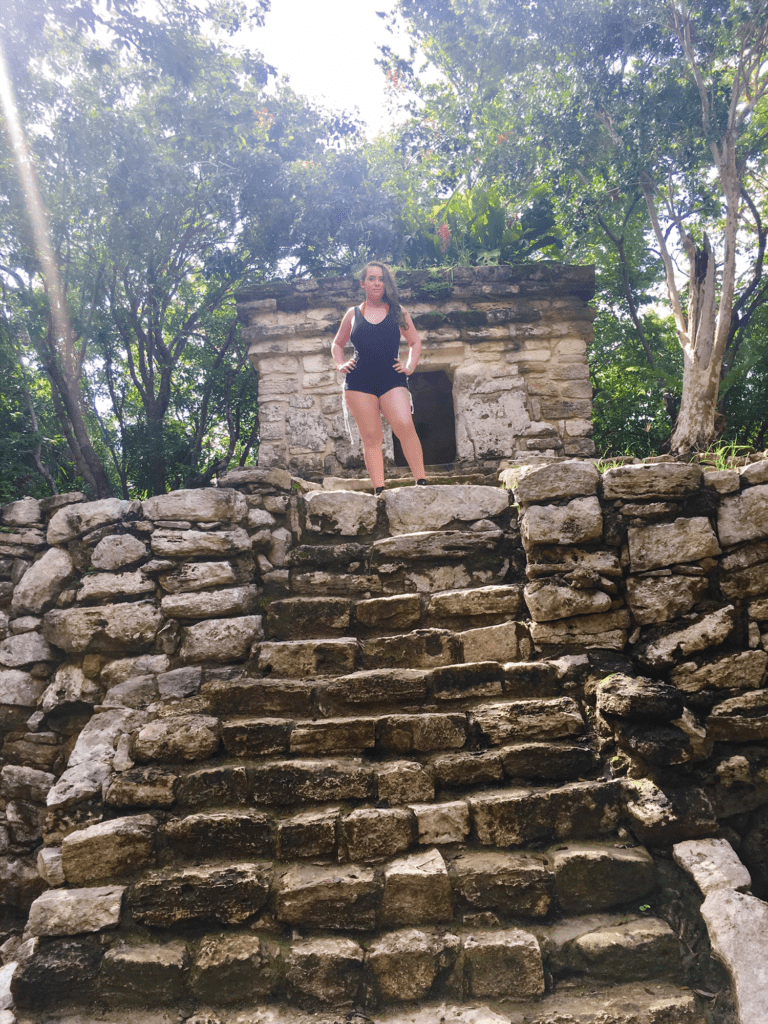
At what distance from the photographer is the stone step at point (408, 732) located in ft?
8.96

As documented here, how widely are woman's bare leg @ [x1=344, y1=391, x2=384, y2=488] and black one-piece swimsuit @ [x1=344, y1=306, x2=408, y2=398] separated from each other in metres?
0.05

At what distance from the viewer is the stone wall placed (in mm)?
5734

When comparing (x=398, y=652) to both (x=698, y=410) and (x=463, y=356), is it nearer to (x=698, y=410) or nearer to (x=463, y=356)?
(x=463, y=356)

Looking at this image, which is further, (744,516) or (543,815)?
(744,516)

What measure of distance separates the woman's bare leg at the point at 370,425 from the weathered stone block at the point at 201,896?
2.44 m

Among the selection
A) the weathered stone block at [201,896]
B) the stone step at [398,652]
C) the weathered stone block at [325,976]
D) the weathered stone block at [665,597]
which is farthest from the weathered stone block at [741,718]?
the weathered stone block at [201,896]

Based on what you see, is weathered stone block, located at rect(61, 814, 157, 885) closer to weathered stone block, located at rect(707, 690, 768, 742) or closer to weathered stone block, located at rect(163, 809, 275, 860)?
weathered stone block, located at rect(163, 809, 275, 860)

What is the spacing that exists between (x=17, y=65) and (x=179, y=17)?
6.34 feet

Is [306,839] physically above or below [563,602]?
below

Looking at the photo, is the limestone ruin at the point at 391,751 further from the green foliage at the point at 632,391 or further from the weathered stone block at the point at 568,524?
the green foliage at the point at 632,391

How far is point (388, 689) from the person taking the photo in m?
2.91

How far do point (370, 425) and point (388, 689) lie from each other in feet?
6.22

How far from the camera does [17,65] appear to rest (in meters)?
6.00

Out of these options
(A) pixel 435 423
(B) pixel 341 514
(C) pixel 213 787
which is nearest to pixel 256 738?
(C) pixel 213 787
